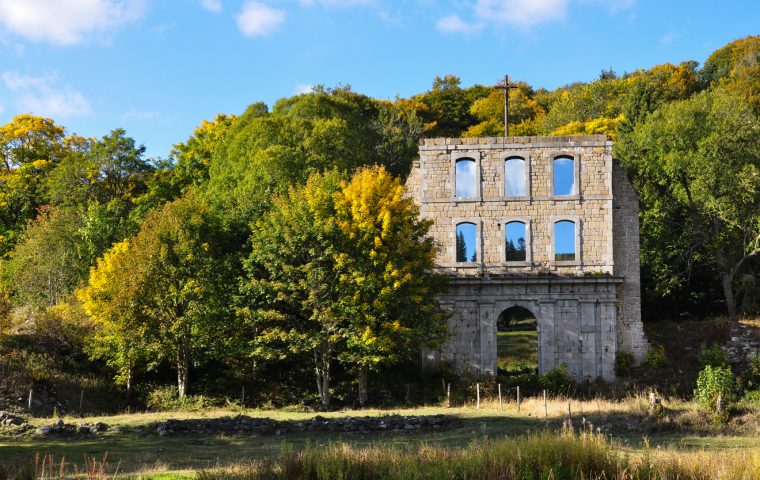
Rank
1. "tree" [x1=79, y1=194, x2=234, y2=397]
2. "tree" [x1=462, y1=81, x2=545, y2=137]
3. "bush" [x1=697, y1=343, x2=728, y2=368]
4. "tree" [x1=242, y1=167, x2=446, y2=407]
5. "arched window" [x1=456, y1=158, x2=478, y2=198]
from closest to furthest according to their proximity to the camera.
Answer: "tree" [x1=242, y1=167, x2=446, y2=407] < "tree" [x1=79, y1=194, x2=234, y2=397] < "bush" [x1=697, y1=343, x2=728, y2=368] < "arched window" [x1=456, y1=158, x2=478, y2=198] < "tree" [x1=462, y1=81, x2=545, y2=137]

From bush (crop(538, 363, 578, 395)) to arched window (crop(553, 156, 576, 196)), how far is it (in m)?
8.22

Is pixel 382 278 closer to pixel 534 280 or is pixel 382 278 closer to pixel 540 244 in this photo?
pixel 534 280

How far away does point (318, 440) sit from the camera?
74.0 feet

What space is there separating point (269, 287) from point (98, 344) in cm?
818

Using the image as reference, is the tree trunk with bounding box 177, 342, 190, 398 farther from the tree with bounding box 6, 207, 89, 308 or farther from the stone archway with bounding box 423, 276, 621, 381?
the tree with bounding box 6, 207, 89, 308

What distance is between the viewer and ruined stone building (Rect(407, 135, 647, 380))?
118 ft

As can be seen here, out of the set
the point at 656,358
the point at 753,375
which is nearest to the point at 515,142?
the point at 656,358

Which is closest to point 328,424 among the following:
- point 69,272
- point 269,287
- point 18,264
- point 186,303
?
point 269,287

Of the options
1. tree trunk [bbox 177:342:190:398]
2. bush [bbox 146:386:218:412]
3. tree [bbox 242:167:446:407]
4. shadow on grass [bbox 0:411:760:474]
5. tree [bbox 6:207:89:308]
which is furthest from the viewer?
tree [bbox 6:207:89:308]

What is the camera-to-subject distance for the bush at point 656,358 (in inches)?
1441

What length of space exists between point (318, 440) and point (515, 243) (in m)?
17.6

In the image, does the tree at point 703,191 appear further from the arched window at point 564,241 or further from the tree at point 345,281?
the tree at point 345,281

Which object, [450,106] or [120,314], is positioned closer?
[120,314]

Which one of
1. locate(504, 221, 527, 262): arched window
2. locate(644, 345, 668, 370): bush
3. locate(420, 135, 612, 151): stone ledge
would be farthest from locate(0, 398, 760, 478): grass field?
locate(420, 135, 612, 151): stone ledge
